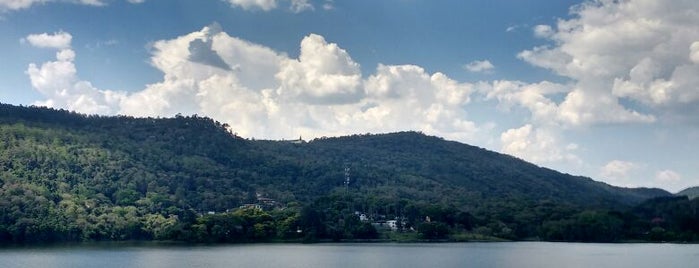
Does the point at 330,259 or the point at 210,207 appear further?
the point at 210,207

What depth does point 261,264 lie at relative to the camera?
7212 centimetres

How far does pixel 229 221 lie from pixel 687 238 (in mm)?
88936

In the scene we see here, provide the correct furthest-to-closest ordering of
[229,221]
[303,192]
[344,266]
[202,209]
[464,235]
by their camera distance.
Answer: [303,192] → [202,209] → [464,235] → [229,221] → [344,266]

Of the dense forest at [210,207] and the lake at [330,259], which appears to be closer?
the lake at [330,259]

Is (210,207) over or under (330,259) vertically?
over

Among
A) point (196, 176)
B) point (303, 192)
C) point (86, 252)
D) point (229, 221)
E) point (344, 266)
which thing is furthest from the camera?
point (303, 192)

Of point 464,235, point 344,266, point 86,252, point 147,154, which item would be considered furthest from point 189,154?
point 344,266

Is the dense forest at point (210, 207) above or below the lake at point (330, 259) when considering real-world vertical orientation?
above

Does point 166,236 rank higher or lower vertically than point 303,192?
lower

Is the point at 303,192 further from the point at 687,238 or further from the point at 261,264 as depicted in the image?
the point at 261,264

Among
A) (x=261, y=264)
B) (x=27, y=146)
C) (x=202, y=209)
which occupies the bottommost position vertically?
(x=261, y=264)

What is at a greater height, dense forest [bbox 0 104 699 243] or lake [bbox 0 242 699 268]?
dense forest [bbox 0 104 699 243]

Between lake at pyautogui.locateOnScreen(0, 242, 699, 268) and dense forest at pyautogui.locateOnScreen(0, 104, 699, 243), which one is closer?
lake at pyautogui.locateOnScreen(0, 242, 699, 268)

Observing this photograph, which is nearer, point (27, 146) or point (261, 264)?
point (261, 264)
